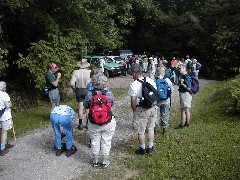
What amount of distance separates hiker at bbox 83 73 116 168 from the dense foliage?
23.2 feet

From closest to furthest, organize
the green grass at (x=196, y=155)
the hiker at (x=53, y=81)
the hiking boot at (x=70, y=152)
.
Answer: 1. the green grass at (x=196, y=155)
2. the hiking boot at (x=70, y=152)
3. the hiker at (x=53, y=81)

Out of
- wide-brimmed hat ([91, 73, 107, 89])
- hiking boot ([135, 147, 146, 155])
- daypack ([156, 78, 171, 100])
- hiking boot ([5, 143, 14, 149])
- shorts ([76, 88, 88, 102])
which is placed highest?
wide-brimmed hat ([91, 73, 107, 89])

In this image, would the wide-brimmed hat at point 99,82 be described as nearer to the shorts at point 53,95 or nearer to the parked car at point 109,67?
the shorts at point 53,95

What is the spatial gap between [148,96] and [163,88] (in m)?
1.68

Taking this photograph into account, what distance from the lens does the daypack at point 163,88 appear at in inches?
330

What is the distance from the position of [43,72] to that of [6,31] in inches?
103

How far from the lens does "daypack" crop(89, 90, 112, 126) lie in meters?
6.40

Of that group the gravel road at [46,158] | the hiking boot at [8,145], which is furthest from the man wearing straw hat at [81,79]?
the hiking boot at [8,145]

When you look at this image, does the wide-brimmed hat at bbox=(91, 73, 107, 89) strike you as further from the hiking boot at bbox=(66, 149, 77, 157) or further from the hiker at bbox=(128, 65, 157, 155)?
the hiking boot at bbox=(66, 149, 77, 157)

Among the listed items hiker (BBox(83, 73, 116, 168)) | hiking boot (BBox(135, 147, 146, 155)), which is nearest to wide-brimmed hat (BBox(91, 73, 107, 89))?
hiker (BBox(83, 73, 116, 168))

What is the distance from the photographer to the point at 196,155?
6.95 metres

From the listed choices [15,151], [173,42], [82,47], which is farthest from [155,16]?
[15,151]

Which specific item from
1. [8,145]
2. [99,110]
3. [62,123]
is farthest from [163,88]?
[8,145]

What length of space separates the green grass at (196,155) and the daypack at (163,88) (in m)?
1.06
